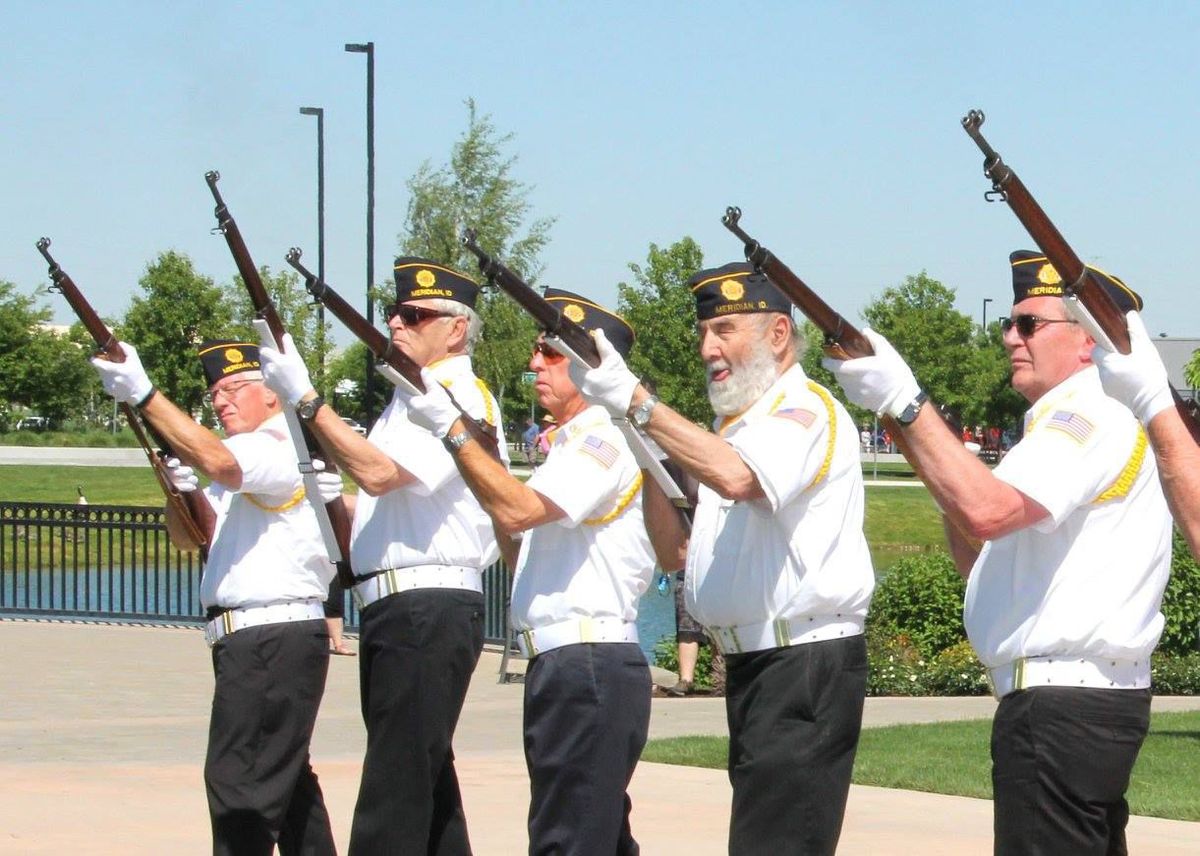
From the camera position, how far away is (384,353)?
18.7ft

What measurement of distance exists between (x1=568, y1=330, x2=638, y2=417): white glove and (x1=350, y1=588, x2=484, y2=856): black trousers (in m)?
1.48

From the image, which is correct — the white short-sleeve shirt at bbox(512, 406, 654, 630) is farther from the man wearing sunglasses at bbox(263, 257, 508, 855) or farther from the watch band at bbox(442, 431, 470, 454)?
the man wearing sunglasses at bbox(263, 257, 508, 855)

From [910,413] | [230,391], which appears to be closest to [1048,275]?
[910,413]

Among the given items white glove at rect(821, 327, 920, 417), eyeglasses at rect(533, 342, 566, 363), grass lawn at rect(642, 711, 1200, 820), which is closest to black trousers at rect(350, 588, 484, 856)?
eyeglasses at rect(533, 342, 566, 363)

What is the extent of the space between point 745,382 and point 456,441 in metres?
0.83

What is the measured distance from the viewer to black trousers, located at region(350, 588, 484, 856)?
19.6 ft

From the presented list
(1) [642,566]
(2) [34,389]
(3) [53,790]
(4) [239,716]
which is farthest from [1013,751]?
(2) [34,389]

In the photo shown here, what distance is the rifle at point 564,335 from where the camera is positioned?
192 inches

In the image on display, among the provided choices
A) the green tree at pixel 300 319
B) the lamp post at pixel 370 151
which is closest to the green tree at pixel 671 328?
the green tree at pixel 300 319

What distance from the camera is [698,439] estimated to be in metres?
4.71

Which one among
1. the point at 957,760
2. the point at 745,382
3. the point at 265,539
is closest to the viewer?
the point at 745,382

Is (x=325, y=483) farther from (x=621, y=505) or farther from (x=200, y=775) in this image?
(x=200, y=775)

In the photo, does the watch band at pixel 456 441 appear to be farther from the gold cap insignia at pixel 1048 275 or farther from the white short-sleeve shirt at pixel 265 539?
the gold cap insignia at pixel 1048 275

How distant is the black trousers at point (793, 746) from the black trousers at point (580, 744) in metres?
0.49
